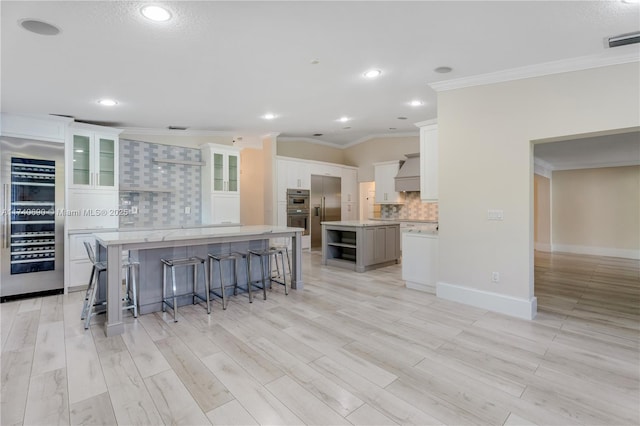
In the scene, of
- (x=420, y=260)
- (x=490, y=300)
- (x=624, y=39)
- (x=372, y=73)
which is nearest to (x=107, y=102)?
(x=372, y=73)

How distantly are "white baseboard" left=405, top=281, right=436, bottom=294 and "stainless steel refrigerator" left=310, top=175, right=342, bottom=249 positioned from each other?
12.9ft

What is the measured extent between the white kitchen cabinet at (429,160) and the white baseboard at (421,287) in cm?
119

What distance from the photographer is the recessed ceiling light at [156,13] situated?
7.36ft

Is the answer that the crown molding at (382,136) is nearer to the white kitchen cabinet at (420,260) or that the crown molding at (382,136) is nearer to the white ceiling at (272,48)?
the white ceiling at (272,48)

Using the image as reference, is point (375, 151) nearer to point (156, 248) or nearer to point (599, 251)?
point (599, 251)

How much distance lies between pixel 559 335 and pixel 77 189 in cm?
623

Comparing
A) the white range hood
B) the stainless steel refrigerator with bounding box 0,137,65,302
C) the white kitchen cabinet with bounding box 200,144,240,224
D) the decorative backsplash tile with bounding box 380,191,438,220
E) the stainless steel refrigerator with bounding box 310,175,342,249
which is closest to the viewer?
the stainless steel refrigerator with bounding box 0,137,65,302

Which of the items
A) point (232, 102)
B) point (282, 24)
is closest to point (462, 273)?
point (282, 24)

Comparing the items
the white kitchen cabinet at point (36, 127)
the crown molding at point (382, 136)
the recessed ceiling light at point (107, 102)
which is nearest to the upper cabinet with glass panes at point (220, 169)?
the recessed ceiling light at point (107, 102)

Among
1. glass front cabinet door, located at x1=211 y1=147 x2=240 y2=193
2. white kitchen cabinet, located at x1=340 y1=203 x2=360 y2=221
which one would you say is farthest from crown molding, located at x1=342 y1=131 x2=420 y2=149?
glass front cabinet door, located at x1=211 y1=147 x2=240 y2=193

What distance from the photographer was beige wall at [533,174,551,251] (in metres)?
8.84

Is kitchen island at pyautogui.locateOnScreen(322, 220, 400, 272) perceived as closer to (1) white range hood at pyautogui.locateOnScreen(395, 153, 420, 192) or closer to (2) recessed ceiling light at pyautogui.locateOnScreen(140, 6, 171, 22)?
(1) white range hood at pyautogui.locateOnScreen(395, 153, 420, 192)

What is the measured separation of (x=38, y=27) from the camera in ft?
8.00

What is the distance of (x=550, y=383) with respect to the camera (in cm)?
218
